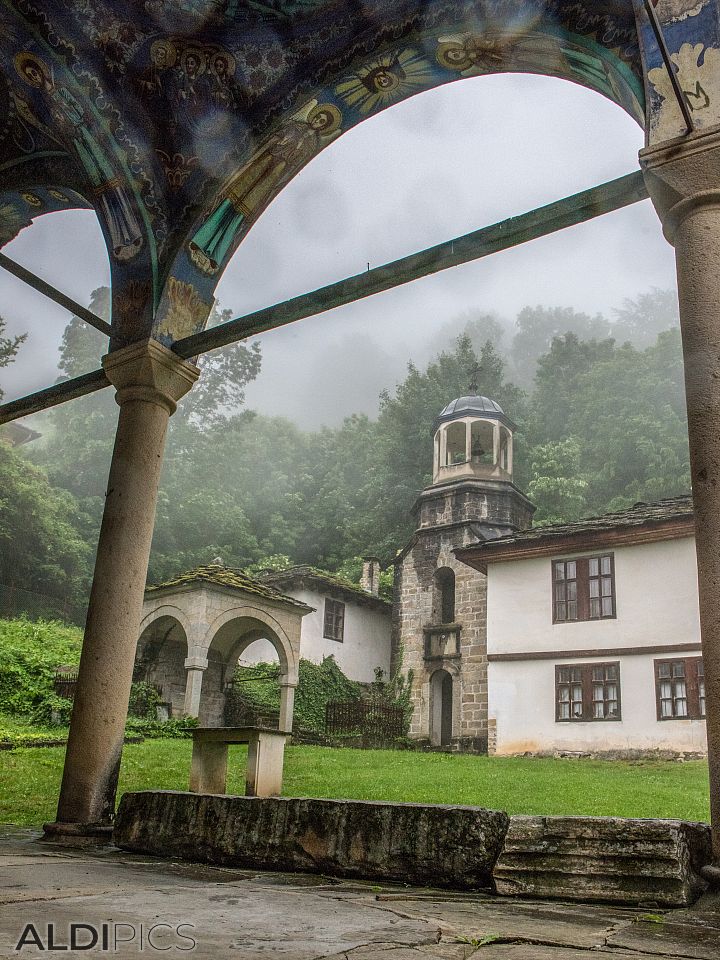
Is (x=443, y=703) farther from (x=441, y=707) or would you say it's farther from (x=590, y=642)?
(x=590, y=642)

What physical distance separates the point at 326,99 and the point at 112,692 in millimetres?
4523

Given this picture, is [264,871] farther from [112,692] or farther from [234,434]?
[234,434]

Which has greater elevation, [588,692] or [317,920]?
[588,692]

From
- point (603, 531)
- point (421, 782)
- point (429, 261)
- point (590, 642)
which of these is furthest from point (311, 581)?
point (429, 261)

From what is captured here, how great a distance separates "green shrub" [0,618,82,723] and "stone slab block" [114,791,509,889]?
1154cm

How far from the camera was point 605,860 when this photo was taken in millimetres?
2842

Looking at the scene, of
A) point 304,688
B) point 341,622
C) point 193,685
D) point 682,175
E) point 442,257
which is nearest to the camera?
point 682,175

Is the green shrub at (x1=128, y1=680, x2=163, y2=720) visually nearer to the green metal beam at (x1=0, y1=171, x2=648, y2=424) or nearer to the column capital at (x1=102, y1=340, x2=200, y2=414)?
the green metal beam at (x1=0, y1=171, x2=648, y2=424)

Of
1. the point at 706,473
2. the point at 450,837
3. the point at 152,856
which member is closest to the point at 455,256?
the point at 706,473

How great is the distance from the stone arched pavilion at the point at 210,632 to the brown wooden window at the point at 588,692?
589 cm

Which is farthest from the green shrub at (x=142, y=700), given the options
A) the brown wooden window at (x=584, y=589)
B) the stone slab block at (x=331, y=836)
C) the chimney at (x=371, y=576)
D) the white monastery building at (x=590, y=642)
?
the stone slab block at (x=331, y=836)

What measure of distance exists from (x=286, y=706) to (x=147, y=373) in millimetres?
13066

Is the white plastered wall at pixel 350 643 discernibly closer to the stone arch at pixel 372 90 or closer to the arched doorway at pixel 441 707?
the arched doorway at pixel 441 707

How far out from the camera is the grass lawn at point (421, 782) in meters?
7.73
